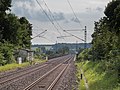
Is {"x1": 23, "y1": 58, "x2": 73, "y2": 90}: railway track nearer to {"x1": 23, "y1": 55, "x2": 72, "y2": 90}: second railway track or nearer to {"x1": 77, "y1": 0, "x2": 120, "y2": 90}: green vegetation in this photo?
{"x1": 23, "y1": 55, "x2": 72, "y2": 90}: second railway track

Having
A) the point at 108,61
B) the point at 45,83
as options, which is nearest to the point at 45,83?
the point at 45,83

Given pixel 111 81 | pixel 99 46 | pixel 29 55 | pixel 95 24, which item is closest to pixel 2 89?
pixel 111 81

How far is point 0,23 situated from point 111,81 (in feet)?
199

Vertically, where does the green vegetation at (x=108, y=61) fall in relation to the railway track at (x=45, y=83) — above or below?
above

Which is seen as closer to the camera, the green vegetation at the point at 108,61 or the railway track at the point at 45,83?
the green vegetation at the point at 108,61

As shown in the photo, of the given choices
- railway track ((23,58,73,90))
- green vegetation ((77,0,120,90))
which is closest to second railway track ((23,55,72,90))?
railway track ((23,58,73,90))

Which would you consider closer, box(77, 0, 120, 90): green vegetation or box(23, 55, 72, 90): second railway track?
box(77, 0, 120, 90): green vegetation

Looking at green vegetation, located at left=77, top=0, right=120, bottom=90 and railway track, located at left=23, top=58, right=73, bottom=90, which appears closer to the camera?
green vegetation, located at left=77, top=0, right=120, bottom=90

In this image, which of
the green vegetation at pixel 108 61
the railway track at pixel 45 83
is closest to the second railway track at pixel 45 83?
the railway track at pixel 45 83

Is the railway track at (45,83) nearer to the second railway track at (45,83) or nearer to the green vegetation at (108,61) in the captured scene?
the second railway track at (45,83)

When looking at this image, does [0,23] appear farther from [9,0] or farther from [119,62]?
[119,62]

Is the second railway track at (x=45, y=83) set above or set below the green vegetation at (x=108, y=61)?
below

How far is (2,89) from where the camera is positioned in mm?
27422

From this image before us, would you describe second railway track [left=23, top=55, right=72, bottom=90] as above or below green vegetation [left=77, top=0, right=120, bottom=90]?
below
